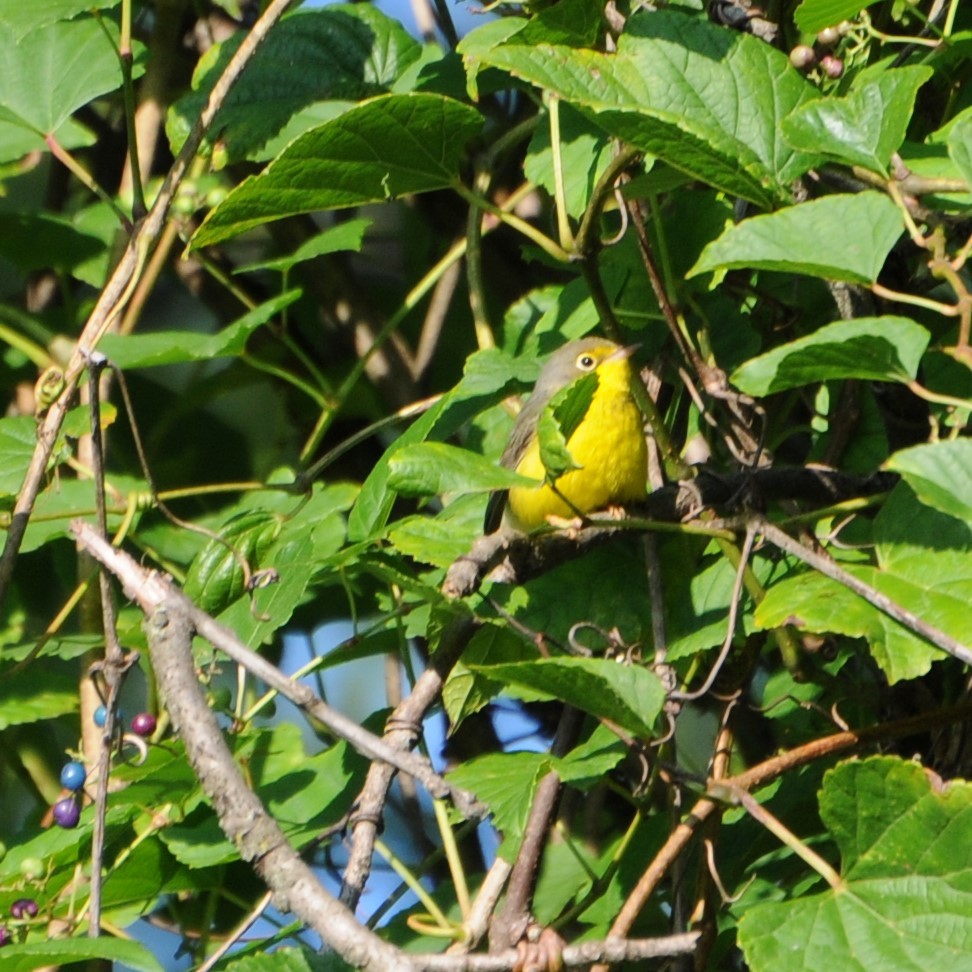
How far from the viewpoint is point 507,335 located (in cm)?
321

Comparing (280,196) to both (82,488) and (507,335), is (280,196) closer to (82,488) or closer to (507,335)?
(507,335)

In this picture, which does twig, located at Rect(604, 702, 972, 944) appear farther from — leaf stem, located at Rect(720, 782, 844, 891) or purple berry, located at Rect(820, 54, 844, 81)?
purple berry, located at Rect(820, 54, 844, 81)

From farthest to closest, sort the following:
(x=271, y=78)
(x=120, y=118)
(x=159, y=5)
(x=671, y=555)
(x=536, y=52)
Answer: (x=120, y=118) < (x=159, y=5) < (x=271, y=78) < (x=671, y=555) < (x=536, y=52)

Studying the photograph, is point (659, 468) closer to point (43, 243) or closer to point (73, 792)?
point (73, 792)

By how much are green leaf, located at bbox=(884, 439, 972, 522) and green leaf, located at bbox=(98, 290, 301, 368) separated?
4.98 feet

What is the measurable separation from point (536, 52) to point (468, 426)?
162 cm

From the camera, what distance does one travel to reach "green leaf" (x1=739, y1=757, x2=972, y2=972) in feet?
6.17

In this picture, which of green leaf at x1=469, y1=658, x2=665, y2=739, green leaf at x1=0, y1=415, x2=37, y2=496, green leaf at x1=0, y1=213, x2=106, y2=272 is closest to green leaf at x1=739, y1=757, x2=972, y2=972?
green leaf at x1=469, y1=658, x2=665, y2=739

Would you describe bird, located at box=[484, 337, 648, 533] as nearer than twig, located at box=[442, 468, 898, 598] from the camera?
No

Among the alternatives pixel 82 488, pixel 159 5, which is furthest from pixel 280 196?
pixel 159 5

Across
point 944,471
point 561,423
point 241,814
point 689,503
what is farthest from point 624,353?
point 241,814

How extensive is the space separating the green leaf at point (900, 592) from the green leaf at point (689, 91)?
53 cm

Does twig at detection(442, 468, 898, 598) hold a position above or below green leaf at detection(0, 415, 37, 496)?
below

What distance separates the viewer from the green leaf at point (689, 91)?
6.56 ft
